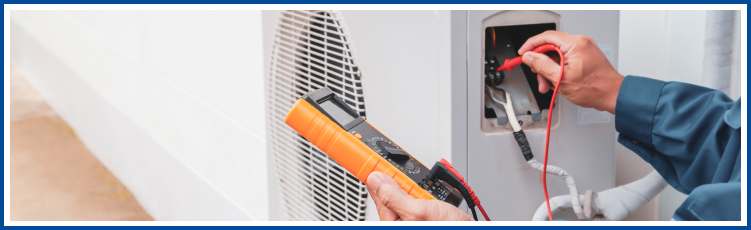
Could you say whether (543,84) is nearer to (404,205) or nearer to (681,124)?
(681,124)

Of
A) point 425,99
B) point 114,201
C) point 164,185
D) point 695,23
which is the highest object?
point 695,23

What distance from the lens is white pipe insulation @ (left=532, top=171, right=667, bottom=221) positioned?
4.07ft

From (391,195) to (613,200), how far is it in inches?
24.8

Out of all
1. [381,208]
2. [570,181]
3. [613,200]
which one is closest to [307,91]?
[381,208]

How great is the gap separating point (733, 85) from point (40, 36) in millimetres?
4218

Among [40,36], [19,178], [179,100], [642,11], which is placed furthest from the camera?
[40,36]

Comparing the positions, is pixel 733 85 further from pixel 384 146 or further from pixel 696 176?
pixel 384 146

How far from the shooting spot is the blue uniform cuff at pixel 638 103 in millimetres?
1120

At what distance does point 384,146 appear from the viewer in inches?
39.3

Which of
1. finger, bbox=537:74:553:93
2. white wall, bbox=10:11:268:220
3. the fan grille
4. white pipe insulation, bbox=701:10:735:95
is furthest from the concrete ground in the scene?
white pipe insulation, bbox=701:10:735:95

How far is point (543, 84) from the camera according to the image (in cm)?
119

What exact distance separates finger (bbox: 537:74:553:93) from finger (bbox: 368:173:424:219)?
0.45 m

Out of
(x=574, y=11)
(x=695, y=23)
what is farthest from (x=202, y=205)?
(x=695, y=23)

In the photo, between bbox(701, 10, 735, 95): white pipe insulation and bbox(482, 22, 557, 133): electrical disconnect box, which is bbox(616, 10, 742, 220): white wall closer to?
bbox(701, 10, 735, 95): white pipe insulation
